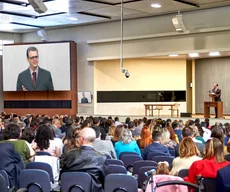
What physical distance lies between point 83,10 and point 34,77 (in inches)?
232

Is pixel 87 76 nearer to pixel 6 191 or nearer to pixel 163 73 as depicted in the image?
pixel 163 73

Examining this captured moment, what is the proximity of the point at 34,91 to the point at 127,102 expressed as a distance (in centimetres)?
487

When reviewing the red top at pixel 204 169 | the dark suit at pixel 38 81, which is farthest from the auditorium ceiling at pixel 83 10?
the red top at pixel 204 169

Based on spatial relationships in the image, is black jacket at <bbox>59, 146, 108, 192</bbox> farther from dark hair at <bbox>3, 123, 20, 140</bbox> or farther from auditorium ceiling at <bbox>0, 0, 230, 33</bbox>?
auditorium ceiling at <bbox>0, 0, 230, 33</bbox>

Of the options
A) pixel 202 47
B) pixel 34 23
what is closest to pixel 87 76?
pixel 34 23

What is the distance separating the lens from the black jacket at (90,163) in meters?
4.47

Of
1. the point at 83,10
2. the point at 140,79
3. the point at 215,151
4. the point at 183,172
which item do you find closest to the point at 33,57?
the point at 140,79

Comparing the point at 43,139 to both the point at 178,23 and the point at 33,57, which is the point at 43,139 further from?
the point at 33,57

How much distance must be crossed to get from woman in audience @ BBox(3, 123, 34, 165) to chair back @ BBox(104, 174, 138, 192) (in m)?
1.93

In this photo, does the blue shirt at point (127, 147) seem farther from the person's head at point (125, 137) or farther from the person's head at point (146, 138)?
the person's head at point (146, 138)

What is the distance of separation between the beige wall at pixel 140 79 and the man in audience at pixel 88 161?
1587 cm

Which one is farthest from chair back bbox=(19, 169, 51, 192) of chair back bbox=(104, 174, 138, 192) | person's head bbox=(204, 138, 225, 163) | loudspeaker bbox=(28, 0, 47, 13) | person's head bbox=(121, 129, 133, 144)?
loudspeaker bbox=(28, 0, 47, 13)

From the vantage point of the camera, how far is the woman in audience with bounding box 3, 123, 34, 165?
19.2 ft

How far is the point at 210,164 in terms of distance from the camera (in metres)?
4.52
